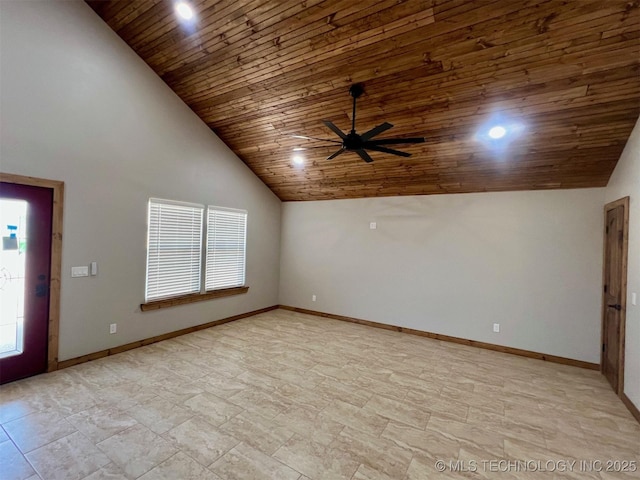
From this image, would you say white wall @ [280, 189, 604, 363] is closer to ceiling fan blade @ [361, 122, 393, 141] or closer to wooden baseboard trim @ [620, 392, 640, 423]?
wooden baseboard trim @ [620, 392, 640, 423]

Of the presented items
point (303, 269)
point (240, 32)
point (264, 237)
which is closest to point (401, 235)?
point (303, 269)

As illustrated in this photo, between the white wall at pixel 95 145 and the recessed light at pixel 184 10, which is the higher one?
the recessed light at pixel 184 10

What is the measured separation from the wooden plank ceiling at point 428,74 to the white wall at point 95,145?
45 centimetres

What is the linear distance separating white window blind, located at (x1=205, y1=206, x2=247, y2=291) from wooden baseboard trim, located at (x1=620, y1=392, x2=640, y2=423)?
18.7 feet

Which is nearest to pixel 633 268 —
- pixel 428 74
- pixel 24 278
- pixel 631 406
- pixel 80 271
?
pixel 631 406

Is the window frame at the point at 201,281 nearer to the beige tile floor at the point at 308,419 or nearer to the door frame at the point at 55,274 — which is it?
the beige tile floor at the point at 308,419

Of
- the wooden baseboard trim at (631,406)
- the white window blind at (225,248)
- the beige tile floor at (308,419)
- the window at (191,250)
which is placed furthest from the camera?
the white window blind at (225,248)

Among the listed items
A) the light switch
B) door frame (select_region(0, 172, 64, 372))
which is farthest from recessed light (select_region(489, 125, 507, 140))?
the light switch

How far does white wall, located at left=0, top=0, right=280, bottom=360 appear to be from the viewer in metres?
3.19

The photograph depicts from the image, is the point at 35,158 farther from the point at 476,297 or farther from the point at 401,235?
the point at 476,297

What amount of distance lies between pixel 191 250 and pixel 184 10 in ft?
10.9

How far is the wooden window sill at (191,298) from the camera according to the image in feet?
14.3

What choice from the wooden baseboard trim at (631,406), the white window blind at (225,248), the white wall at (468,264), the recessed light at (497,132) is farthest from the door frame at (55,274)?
the wooden baseboard trim at (631,406)

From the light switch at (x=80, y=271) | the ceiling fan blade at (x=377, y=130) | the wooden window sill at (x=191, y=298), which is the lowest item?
the wooden window sill at (x=191, y=298)
